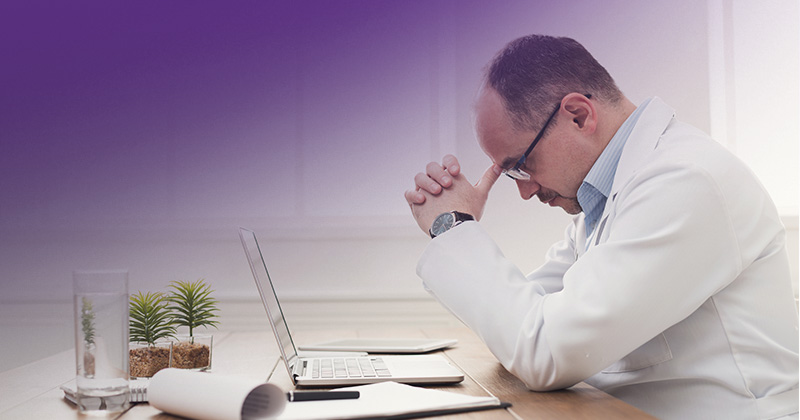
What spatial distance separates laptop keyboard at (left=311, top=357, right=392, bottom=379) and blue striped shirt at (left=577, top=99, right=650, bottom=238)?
0.52 metres

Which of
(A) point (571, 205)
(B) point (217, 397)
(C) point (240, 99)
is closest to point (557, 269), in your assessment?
(A) point (571, 205)

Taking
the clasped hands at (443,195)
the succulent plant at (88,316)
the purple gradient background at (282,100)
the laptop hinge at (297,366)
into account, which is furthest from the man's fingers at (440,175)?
the purple gradient background at (282,100)

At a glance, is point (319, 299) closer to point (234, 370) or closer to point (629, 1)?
point (234, 370)

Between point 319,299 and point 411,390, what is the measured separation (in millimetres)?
1799

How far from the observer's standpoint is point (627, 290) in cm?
86

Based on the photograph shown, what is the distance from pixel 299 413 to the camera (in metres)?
0.69

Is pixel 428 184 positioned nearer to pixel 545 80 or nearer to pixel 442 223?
pixel 442 223

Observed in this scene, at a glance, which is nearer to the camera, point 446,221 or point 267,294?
point 267,294

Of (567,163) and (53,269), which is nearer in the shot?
(567,163)

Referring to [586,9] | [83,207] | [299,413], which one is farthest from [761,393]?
[83,207]

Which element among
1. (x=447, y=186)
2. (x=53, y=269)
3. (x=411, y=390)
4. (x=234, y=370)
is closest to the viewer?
(x=411, y=390)

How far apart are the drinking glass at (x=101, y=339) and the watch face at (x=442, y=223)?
22.1 inches

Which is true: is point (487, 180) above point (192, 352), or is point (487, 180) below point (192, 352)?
above

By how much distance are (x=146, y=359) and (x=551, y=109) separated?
2.70 feet
